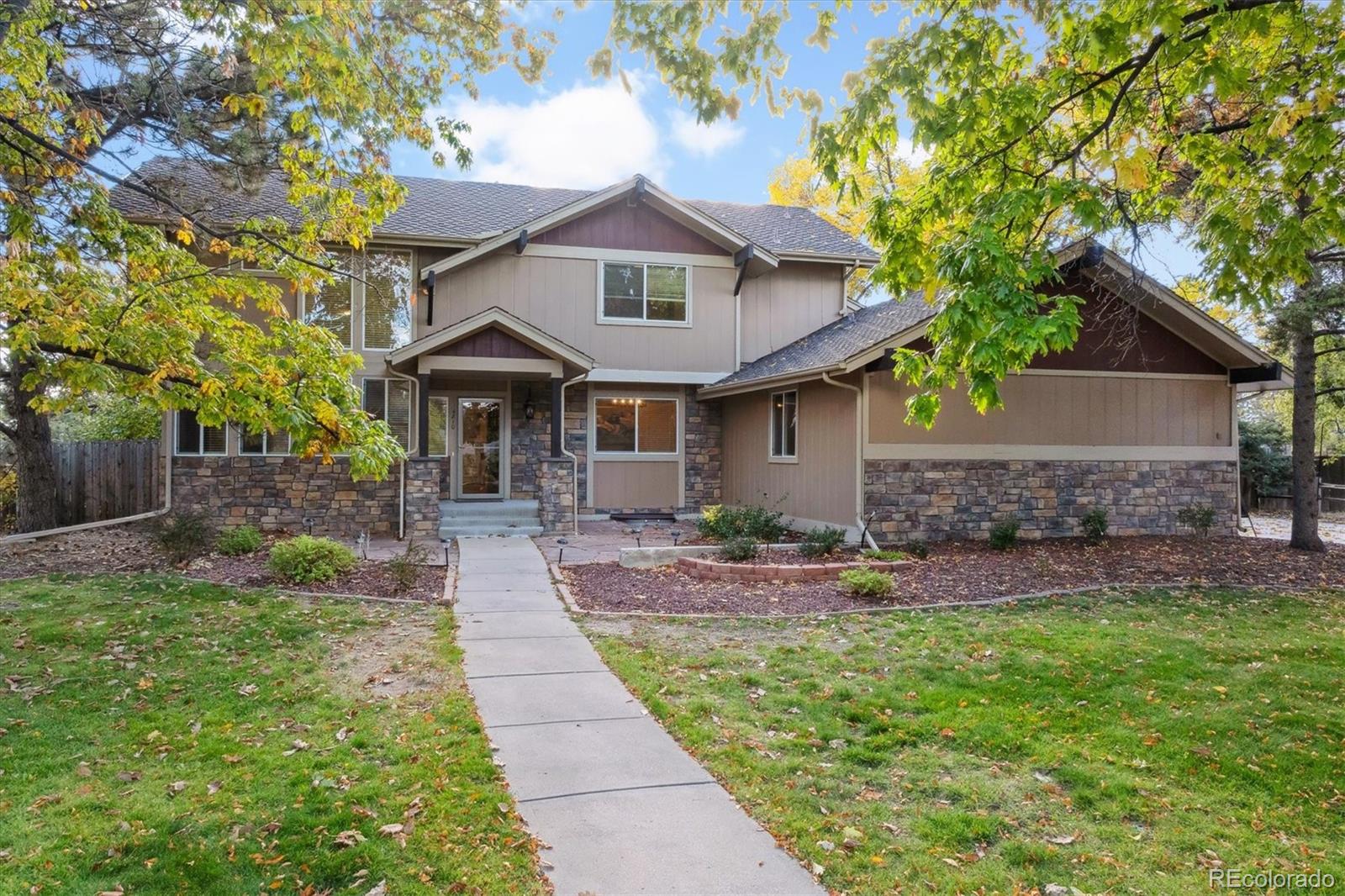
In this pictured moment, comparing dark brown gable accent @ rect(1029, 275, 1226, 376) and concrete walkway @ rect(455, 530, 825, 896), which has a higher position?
dark brown gable accent @ rect(1029, 275, 1226, 376)

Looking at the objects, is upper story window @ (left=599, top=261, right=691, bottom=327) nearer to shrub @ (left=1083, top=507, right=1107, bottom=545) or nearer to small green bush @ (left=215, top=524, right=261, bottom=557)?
small green bush @ (left=215, top=524, right=261, bottom=557)

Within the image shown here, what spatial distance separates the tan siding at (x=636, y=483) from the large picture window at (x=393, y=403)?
3.58 metres

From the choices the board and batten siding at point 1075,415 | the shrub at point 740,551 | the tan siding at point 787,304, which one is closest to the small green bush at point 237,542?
the shrub at point 740,551

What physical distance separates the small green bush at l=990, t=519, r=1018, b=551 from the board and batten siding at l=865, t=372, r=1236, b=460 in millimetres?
1366

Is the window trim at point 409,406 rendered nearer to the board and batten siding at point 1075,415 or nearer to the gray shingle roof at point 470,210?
the gray shingle roof at point 470,210

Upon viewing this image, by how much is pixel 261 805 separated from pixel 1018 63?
6.71 meters

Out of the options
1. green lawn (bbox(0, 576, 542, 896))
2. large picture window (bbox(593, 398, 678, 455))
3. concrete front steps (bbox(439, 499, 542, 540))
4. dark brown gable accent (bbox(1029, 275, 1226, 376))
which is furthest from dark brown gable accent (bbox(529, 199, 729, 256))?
green lawn (bbox(0, 576, 542, 896))

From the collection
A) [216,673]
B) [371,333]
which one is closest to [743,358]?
[371,333]

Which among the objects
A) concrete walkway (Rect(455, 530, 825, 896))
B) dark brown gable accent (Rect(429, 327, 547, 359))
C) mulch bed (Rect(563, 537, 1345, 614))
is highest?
dark brown gable accent (Rect(429, 327, 547, 359))

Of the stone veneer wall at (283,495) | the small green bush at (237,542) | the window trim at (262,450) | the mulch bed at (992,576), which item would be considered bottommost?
the mulch bed at (992,576)

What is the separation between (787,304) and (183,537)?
11541 mm

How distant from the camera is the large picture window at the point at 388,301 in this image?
14.0 m

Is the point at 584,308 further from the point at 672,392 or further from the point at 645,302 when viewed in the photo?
the point at 672,392

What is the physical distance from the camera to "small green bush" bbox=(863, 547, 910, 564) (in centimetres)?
1010
